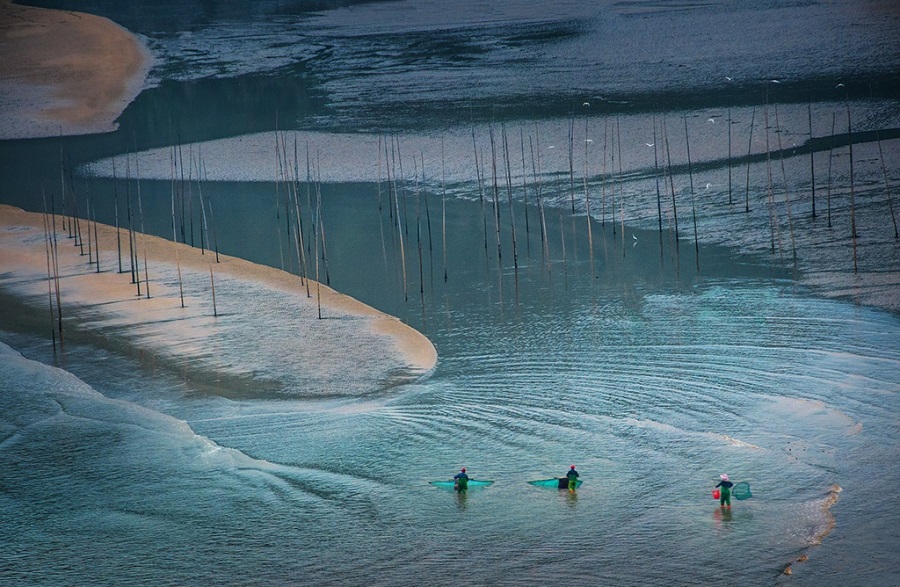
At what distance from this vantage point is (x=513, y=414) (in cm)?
909

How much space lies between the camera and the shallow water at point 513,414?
6988mm

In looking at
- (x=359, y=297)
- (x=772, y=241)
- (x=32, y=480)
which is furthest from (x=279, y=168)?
(x=32, y=480)

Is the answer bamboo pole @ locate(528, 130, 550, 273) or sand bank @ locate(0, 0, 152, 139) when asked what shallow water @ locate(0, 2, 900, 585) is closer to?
bamboo pole @ locate(528, 130, 550, 273)

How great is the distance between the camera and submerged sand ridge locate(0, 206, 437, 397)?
10.4m

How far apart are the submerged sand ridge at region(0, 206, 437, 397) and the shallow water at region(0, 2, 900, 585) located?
20cm

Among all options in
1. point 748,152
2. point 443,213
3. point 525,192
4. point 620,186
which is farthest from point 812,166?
point 443,213

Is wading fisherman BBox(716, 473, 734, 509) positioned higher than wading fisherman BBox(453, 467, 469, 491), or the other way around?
wading fisherman BBox(453, 467, 469, 491)

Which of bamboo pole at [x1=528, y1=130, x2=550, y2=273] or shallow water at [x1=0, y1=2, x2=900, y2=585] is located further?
bamboo pole at [x1=528, y1=130, x2=550, y2=273]

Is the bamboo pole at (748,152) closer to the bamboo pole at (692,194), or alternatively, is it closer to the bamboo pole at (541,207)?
the bamboo pole at (692,194)

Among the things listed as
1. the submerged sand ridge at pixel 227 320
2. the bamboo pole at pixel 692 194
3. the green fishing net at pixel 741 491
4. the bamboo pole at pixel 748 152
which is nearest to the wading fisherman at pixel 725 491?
the green fishing net at pixel 741 491

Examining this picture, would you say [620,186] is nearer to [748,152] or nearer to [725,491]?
[748,152]

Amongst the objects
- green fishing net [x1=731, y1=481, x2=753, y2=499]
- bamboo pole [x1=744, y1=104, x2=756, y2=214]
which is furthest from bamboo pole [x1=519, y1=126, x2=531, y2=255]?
green fishing net [x1=731, y1=481, x2=753, y2=499]

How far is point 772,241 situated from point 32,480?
29.7 ft

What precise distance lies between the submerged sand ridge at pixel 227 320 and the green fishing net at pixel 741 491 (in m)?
3.59
